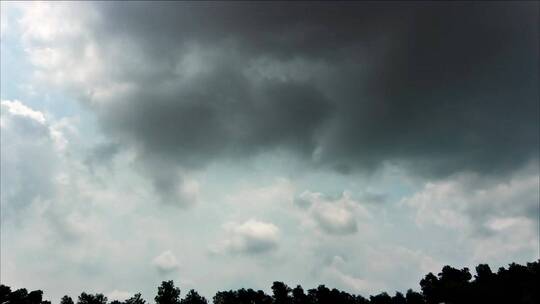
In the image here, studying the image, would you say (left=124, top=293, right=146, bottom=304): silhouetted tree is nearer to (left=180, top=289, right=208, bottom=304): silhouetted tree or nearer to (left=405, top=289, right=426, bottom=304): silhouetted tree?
(left=180, top=289, right=208, bottom=304): silhouetted tree

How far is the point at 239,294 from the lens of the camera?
7446 inches

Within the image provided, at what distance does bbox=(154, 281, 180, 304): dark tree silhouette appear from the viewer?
160625 mm

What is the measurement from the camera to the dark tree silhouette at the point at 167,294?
527ft

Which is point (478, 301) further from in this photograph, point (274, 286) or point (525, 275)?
point (274, 286)

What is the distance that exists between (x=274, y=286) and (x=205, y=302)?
36322mm

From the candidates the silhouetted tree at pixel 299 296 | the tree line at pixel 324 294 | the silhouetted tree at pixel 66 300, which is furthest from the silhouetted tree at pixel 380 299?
the silhouetted tree at pixel 66 300

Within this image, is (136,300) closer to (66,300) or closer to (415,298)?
(66,300)

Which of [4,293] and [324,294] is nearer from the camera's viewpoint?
[4,293]

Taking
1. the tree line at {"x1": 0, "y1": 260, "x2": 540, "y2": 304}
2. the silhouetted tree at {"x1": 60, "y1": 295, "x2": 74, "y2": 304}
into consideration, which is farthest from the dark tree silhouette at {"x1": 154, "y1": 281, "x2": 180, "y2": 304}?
the silhouetted tree at {"x1": 60, "y1": 295, "x2": 74, "y2": 304}

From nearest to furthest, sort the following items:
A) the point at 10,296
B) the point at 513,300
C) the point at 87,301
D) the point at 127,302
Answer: the point at 513,300 < the point at 10,296 < the point at 87,301 < the point at 127,302

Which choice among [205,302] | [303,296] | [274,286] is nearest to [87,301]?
[205,302]

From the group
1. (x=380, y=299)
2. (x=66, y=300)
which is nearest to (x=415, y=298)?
(x=380, y=299)

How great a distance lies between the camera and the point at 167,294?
16225 cm

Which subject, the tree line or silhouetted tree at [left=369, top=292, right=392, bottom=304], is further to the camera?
silhouetted tree at [left=369, top=292, right=392, bottom=304]
